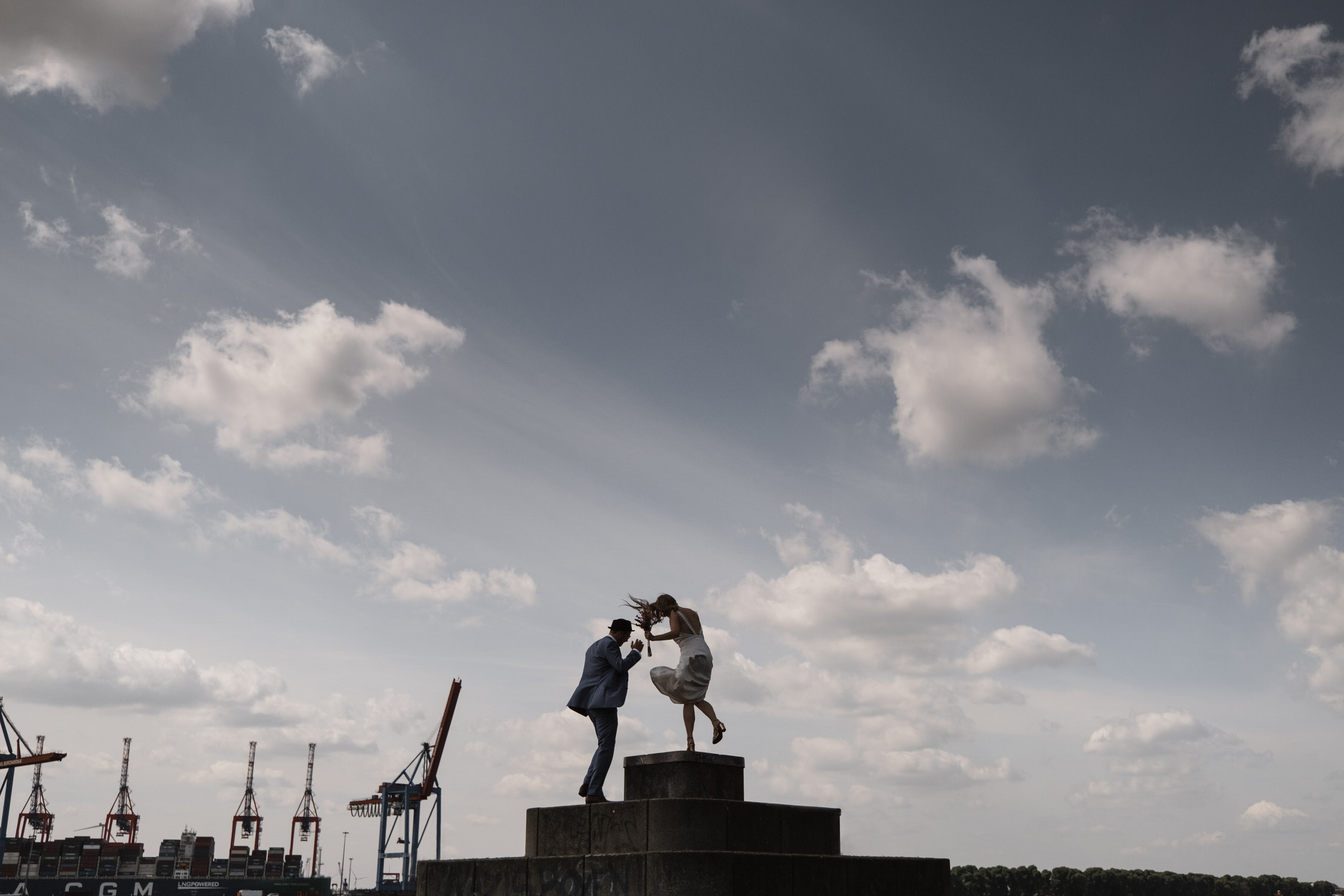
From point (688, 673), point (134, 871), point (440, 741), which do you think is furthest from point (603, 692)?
point (134, 871)

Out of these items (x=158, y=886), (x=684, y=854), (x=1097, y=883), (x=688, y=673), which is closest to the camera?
(x=684, y=854)

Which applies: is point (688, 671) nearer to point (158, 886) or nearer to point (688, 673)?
point (688, 673)

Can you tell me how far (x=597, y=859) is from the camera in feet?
29.4

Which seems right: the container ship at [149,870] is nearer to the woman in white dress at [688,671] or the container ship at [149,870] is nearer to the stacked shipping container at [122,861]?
the stacked shipping container at [122,861]

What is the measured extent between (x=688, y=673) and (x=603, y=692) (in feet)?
2.95

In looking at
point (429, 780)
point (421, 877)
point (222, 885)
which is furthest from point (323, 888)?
point (421, 877)

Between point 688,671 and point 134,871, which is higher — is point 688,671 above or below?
above

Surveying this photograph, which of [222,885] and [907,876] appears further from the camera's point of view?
[222,885]

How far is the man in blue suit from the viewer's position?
9953 millimetres

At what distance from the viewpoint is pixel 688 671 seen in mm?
10281

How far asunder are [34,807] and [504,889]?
12648 cm

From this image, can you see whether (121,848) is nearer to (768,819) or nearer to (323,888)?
(323,888)

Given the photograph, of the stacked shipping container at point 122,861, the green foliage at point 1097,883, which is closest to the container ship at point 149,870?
the stacked shipping container at point 122,861

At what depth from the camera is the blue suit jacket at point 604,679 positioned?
1011 cm
